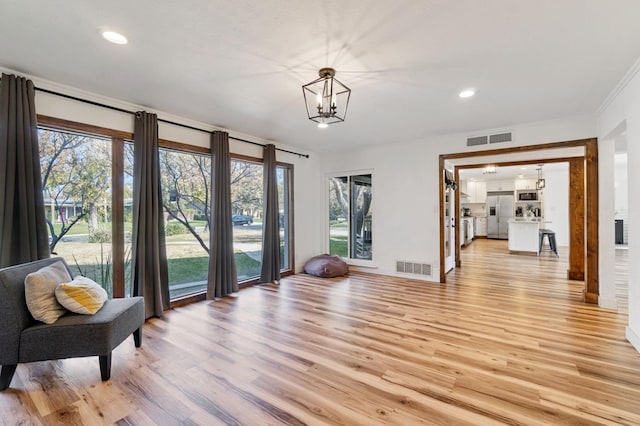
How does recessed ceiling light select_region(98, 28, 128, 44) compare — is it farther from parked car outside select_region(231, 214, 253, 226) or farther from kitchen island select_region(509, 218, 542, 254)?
kitchen island select_region(509, 218, 542, 254)

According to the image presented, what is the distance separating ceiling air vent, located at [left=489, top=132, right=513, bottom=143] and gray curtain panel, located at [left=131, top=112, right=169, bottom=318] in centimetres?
492

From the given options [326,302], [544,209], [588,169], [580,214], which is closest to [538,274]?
[580,214]

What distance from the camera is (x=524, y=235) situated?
7914 millimetres

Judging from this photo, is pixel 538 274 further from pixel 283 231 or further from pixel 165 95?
pixel 165 95

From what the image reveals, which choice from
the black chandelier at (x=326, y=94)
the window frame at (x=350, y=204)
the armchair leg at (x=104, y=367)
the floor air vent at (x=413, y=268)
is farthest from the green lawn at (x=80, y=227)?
the floor air vent at (x=413, y=268)

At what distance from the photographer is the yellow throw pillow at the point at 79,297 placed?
2.23 metres

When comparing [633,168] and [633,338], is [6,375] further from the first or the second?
[633,168]

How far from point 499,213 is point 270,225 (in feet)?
→ 34.4

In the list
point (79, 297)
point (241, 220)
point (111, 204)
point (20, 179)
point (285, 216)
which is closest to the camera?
point (79, 297)

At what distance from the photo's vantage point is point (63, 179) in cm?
312

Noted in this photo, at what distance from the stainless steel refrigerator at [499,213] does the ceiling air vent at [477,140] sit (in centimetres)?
829

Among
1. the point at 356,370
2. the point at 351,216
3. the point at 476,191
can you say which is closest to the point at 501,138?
the point at 351,216

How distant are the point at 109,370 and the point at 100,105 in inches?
109

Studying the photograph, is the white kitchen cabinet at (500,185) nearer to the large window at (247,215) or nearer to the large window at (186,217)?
the large window at (247,215)
